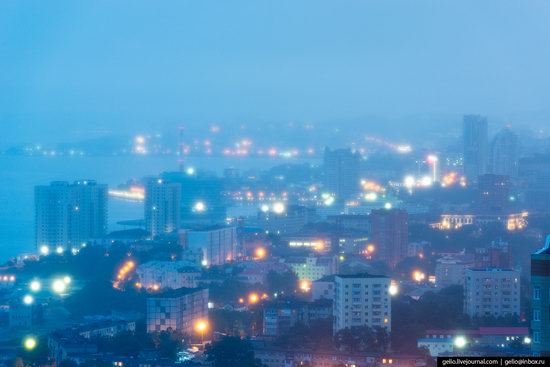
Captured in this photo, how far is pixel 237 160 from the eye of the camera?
41.5 metres

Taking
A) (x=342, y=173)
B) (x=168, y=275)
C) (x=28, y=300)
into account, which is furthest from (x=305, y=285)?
(x=342, y=173)

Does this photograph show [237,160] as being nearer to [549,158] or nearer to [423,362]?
[549,158]

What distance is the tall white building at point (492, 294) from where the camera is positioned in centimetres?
1148

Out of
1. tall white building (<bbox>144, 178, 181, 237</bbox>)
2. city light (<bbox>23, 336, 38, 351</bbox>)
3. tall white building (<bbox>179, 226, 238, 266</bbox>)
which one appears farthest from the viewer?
tall white building (<bbox>144, 178, 181, 237</bbox>)

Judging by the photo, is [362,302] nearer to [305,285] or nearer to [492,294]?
[492,294]

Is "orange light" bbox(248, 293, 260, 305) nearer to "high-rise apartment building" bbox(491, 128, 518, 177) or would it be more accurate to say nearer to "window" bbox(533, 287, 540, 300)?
"window" bbox(533, 287, 540, 300)

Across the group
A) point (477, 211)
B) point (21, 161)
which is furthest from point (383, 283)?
point (21, 161)

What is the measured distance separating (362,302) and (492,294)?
1.42 metres

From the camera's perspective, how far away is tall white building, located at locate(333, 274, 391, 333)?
10531 mm

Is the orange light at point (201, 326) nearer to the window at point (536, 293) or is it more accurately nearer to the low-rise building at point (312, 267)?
the low-rise building at point (312, 267)

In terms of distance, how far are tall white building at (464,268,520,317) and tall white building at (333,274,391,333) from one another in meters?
1.02

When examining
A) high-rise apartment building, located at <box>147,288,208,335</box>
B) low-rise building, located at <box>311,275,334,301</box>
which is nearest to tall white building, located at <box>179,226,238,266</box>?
low-rise building, located at <box>311,275,334,301</box>

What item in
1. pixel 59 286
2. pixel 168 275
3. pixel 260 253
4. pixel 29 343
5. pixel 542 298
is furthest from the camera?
pixel 260 253

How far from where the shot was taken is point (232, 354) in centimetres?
930
